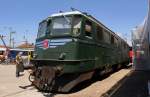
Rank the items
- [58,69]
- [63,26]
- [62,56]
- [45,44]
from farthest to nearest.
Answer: [45,44], [63,26], [62,56], [58,69]

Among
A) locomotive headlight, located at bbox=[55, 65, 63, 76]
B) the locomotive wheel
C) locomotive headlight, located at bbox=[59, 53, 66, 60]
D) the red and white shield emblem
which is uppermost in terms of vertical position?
the red and white shield emblem

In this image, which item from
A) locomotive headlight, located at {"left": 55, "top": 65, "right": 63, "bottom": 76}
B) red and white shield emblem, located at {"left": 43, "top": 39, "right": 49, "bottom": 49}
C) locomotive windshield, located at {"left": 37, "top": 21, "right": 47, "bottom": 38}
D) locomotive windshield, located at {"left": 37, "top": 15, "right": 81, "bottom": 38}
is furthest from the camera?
locomotive windshield, located at {"left": 37, "top": 21, "right": 47, "bottom": 38}

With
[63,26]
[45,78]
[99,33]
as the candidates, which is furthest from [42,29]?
[99,33]

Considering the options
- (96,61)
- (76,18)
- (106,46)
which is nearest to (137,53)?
(106,46)

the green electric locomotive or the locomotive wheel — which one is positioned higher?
the green electric locomotive

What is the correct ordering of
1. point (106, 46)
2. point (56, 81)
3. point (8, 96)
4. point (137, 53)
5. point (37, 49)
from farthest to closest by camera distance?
1. point (137, 53)
2. point (106, 46)
3. point (37, 49)
4. point (56, 81)
5. point (8, 96)

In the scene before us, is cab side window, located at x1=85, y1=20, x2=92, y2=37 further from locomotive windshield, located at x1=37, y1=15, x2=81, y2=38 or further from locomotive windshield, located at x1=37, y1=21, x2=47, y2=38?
locomotive windshield, located at x1=37, y1=21, x2=47, y2=38

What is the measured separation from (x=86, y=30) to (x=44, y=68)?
242cm

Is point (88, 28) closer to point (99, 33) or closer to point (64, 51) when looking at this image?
point (64, 51)

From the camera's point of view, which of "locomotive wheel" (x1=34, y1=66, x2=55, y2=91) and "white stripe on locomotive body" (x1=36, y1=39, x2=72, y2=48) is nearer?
"locomotive wheel" (x1=34, y1=66, x2=55, y2=91)

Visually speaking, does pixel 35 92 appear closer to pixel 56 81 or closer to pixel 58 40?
pixel 56 81

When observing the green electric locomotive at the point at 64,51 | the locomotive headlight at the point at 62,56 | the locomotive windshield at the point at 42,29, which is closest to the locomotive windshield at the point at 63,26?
the green electric locomotive at the point at 64,51

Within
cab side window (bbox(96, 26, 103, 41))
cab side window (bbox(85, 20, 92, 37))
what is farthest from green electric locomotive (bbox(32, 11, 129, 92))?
cab side window (bbox(96, 26, 103, 41))

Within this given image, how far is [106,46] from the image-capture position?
61.4 ft
